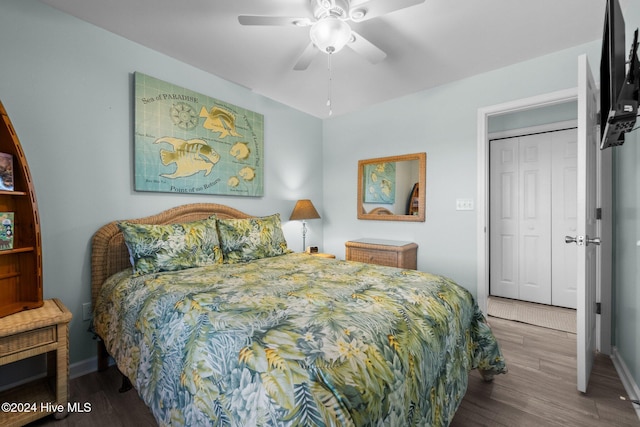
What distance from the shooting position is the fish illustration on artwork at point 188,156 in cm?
246

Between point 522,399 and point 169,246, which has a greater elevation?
point 169,246

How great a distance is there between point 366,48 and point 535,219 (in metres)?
2.95

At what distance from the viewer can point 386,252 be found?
10.2 feet

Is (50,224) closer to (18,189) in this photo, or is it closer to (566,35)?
(18,189)

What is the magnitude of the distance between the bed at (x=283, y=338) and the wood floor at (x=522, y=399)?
15 cm

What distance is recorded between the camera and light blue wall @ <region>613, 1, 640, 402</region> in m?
1.72

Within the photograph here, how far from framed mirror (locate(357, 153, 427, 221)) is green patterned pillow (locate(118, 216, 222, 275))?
2.03 metres

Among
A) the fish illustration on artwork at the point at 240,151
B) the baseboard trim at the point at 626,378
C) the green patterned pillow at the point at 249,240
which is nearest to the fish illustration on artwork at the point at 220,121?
the fish illustration on artwork at the point at 240,151

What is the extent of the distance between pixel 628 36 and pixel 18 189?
385cm

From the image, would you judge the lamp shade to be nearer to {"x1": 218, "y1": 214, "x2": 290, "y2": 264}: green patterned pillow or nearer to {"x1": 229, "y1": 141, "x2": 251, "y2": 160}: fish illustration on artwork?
{"x1": 218, "y1": 214, "x2": 290, "y2": 264}: green patterned pillow

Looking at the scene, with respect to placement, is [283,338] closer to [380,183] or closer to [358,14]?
[358,14]

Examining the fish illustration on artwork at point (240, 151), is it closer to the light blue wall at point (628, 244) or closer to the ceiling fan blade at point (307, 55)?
the ceiling fan blade at point (307, 55)

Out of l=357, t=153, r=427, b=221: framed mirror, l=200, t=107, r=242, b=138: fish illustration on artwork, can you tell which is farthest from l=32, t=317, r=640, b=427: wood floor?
l=200, t=107, r=242, b=138: fish illustration on artwork

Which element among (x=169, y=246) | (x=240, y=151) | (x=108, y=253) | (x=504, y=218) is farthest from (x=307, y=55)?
(x=504, y=218)
